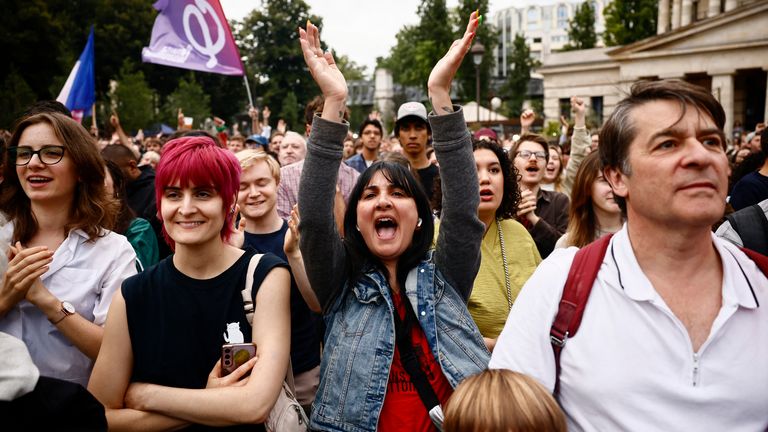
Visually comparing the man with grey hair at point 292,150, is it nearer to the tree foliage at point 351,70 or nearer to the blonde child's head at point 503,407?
the blonde child's head at point 503,407

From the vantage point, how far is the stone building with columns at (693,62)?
30297 millimetres

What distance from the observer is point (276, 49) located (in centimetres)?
6041

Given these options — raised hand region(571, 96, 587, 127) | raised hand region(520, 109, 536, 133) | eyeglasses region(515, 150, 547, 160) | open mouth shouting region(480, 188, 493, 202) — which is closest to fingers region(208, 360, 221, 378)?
open mouth shouting region(480, 188, 493, 202)

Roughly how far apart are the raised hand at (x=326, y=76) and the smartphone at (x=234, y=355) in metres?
1.01

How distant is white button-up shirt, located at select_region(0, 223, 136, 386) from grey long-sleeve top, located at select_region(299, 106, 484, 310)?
0.99 m

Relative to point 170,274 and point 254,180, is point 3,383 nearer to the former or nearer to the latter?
point 170,274

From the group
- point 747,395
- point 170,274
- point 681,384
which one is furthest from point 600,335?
point 170,274

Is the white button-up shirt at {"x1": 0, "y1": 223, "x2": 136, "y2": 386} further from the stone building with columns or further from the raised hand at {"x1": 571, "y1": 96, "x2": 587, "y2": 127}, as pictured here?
the stone building with columns

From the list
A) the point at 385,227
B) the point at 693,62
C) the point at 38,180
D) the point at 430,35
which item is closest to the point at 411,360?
the point at 385,227

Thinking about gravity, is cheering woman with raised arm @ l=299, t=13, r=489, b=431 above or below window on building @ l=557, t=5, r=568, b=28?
below

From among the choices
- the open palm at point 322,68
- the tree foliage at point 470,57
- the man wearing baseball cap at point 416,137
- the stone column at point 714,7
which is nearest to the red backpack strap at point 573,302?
the open palm at point 322,68

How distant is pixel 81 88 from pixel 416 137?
732cm

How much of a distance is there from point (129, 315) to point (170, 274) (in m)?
0.23

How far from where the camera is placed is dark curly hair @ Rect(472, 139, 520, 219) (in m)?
4.11
